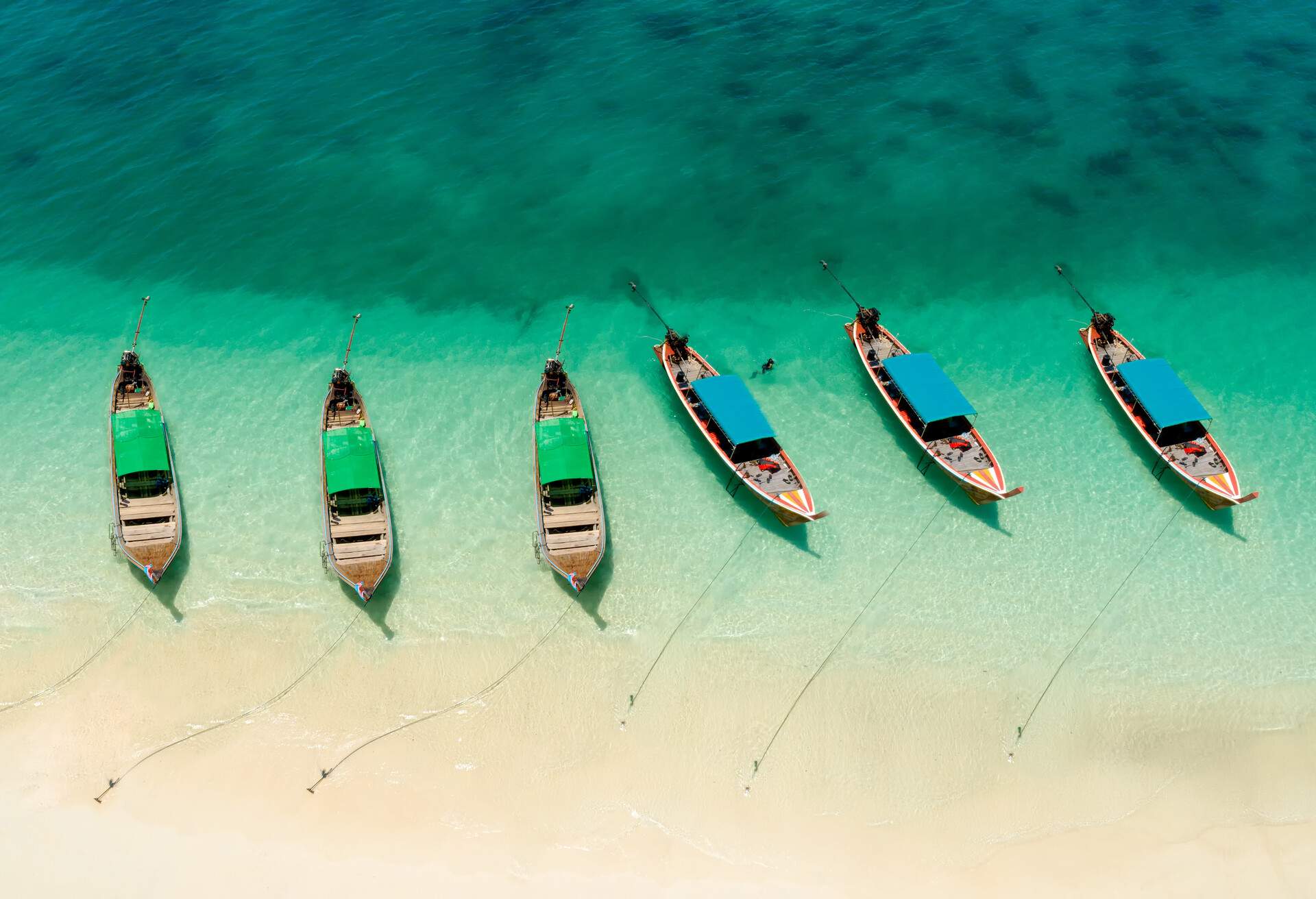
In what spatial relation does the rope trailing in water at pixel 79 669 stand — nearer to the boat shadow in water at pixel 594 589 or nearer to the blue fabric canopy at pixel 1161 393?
the boat shadow in water at pixel 594 589

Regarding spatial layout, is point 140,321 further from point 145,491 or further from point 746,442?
point 746,442

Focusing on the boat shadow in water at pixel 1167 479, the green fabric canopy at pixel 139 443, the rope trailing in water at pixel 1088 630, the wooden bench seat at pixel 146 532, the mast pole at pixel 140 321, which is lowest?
the rope trailing in water at pixel 1088 630

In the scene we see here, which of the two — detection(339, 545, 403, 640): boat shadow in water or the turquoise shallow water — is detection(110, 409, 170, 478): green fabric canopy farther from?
detection(339, 545, 403, 640): boat shadow in water

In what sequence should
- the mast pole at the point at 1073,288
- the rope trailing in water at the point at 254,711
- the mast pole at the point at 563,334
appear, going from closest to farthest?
the rope trailing in water at the point at 254,711
the mast pole at the point at 563,334
the mast pole at the point at 1073,288

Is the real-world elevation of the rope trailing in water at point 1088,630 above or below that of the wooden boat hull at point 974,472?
below

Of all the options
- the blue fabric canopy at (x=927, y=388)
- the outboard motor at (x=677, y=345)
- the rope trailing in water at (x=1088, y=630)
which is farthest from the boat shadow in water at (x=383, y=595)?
the rope trailing in water at (x=1088, y=630)

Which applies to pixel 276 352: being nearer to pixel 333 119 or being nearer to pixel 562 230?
pixel 562 230
